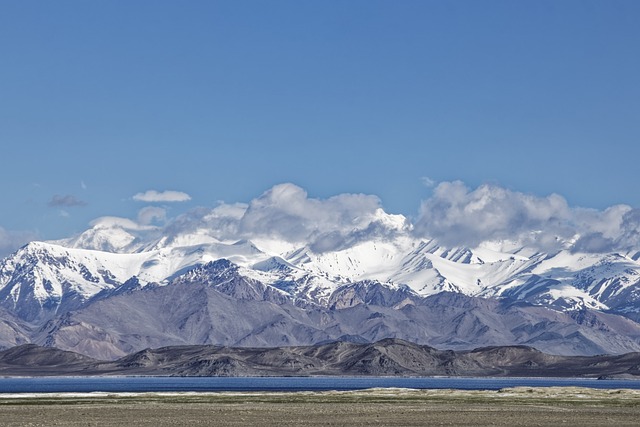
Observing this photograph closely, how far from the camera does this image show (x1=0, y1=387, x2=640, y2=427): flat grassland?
101m

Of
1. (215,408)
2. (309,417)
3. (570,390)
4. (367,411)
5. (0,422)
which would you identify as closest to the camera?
(0,422)

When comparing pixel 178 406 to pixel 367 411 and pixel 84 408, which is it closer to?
pixel 84 408

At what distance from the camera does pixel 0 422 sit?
331 ft

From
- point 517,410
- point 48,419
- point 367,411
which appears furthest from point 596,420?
point 48,419

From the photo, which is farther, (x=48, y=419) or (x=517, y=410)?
(x=517, y=410)

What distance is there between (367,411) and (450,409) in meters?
10.1

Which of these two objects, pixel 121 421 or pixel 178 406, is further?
pixel 178 406

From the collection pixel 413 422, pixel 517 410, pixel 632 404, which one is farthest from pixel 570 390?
pixel 413 422

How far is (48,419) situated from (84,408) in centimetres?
2277

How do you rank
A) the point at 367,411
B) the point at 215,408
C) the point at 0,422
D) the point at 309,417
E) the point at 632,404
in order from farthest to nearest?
the point at 632,404, the point at 215,408, the point at 367,411, the point at 309,417, the point at 0,422

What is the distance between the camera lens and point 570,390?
584ft

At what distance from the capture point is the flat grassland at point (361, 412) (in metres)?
101

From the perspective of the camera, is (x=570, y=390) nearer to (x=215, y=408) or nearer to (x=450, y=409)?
(x=450, y=409)

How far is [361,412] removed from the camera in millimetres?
116500
